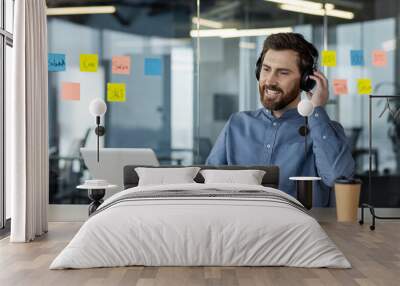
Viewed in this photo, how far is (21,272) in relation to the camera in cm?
402

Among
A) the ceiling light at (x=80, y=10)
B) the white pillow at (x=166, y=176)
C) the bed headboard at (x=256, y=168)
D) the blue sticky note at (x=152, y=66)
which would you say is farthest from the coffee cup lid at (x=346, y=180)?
the ceiling light at (x=80, y=10)

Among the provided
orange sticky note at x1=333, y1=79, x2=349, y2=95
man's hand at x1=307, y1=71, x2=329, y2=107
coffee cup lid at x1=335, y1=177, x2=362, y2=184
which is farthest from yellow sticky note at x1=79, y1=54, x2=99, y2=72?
coffee cup lid at x1=335, y1=177, x2=362, y2=184

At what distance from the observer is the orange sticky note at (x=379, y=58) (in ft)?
23.2

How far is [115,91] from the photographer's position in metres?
7.07

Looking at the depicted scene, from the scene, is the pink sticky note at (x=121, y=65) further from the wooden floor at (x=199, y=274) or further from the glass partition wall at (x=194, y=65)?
the wooden floor at (x=199, y=274)

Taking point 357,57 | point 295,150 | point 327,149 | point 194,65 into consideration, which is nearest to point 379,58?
point 357,57

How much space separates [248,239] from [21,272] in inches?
58.2

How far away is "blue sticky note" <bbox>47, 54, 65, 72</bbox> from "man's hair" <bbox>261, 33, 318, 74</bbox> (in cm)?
224

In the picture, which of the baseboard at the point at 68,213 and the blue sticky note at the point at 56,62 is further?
the blue sticky note at the point at 56,62

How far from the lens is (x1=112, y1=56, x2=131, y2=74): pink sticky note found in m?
7.07

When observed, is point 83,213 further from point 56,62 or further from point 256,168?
point 256,168

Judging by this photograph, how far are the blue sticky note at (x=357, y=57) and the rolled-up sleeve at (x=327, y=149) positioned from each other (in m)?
0.71

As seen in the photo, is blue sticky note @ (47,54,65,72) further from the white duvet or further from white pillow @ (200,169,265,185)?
the white duvet

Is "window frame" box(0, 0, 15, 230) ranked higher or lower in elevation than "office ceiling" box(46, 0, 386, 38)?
lower
